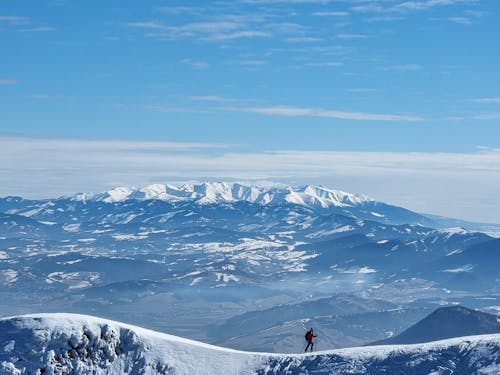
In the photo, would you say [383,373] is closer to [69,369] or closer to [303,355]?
[303,355]

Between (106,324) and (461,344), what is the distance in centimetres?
4169

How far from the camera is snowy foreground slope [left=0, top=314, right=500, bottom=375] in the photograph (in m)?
80.9

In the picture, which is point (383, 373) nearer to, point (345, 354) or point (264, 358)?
point (345, 354)

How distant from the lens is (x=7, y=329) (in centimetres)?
8344

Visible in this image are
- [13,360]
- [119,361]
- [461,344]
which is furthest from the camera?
[461,344]

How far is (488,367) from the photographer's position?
84938 mm

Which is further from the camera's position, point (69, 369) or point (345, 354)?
point (345, 354)

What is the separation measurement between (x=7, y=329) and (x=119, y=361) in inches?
502

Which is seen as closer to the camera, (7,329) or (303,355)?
(7,329)

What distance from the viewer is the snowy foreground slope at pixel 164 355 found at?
80.9 meters

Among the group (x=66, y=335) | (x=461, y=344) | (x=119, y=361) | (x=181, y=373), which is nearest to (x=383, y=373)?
(x=461, y=344)

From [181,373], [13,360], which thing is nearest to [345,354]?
[181,373]

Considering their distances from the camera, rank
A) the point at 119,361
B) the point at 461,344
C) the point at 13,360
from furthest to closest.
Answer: the point at 461,344 < the point at 119,361 < the point at 13,360

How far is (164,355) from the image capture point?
87250 mm
